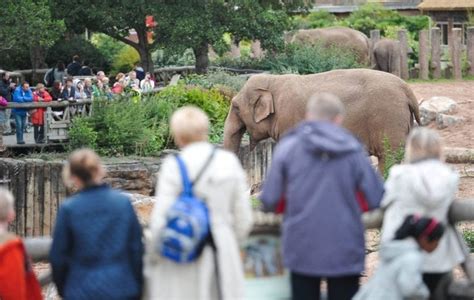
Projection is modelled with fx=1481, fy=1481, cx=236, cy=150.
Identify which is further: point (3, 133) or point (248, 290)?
point (3, 133)

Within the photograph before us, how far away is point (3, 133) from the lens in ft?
80.1

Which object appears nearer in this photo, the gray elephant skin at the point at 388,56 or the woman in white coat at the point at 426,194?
the woman in white coat at the point at 426,194

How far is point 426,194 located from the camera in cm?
761

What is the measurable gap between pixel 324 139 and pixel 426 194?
2.37 ft

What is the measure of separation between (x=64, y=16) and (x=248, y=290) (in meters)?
24.7

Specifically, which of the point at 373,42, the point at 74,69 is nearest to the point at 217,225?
the point at 74,69

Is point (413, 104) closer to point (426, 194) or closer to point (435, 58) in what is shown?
point (426, 194)

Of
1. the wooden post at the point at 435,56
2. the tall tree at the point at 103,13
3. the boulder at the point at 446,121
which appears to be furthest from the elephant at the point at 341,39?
the boulder at the point at 446,121

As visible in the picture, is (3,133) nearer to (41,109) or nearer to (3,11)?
(41,109)

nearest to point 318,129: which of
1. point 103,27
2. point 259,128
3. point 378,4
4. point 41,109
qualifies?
point 259,128

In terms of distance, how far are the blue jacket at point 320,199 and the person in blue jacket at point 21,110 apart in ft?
55.9

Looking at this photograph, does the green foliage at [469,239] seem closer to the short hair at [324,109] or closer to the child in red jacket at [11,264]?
the short hair at [324,109]

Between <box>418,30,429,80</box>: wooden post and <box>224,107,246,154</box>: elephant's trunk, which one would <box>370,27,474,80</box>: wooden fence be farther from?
<box>224,107,246,154</box>: elephant's trunk

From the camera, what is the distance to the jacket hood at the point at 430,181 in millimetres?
7590
